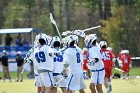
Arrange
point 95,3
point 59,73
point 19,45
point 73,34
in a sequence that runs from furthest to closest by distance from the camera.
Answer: point 95,3 → point 19,45 → point 73,34 → point 59,73

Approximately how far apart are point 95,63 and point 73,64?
67.7 inches

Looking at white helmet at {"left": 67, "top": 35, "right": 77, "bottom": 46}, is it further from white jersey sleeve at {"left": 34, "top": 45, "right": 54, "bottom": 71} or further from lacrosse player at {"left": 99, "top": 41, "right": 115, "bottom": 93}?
lacrosse player at {"left": 99, "top": 41, "right": 115, "bottom": 93}

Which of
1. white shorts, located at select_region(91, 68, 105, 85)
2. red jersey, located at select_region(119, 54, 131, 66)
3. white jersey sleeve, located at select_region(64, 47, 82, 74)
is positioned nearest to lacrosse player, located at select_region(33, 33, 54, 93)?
white jersey sleeve, located at select_region(64, 47, 82, 74)

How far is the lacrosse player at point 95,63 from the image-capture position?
1994 centimetres

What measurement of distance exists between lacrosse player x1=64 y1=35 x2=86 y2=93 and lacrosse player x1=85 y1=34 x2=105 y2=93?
3.73 feet

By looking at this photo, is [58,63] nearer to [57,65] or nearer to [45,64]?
[57,65]

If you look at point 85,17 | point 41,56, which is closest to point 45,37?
point 41,56

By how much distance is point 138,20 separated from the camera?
58781mm

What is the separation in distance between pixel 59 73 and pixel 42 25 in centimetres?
4900

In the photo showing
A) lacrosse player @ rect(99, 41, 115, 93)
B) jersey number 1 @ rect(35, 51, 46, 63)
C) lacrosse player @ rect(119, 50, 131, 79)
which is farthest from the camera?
lacrosse player @ rect(119, 50, 131, 79)

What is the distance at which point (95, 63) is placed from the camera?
20.3m

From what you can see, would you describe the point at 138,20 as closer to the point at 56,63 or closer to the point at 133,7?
the point at 133,7

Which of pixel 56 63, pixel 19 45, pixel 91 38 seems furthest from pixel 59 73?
pixel 19 45

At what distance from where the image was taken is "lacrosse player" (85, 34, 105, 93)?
1994 cm
